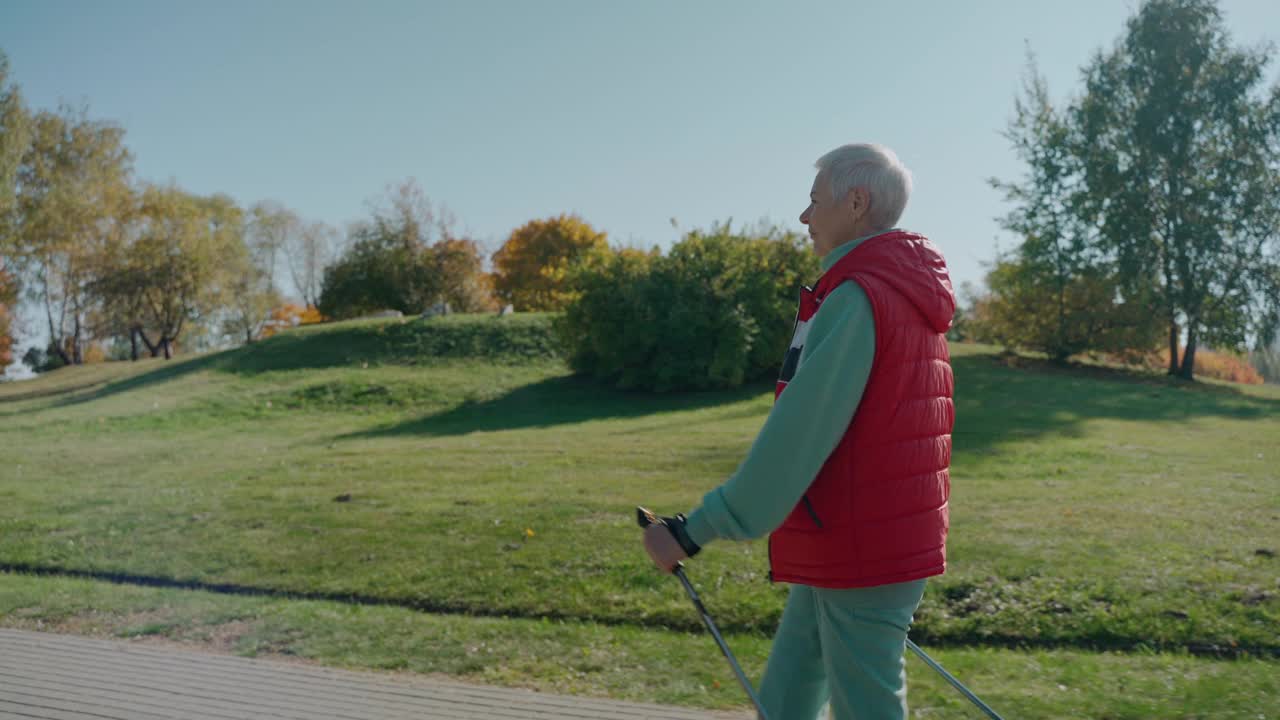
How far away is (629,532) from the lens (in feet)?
26.3

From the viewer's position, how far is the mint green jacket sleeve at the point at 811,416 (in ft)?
7.53

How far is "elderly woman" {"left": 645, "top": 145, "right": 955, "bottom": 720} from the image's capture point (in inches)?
91.1

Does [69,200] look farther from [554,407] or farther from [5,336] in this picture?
[554,407]

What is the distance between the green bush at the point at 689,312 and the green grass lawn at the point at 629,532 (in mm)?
3202

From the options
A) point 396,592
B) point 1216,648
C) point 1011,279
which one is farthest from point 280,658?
point 1011,279

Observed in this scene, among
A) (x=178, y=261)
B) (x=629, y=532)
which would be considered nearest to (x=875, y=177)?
(x=629, y=532)

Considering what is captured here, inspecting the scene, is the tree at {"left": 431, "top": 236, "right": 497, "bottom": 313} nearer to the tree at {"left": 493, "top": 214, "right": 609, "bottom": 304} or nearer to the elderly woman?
the tree at {"left": 493, "top": 214, "right": 609, "bottom": 304}

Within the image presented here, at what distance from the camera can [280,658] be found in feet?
17.1

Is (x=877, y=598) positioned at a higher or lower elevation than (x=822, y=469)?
lower

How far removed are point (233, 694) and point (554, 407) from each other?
57.7ft

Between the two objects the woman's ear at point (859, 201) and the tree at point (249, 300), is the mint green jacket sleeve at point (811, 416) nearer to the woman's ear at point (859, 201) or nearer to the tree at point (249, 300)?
the woman's ear at point (859, 201)

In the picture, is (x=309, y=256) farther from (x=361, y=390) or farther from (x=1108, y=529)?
(x=1108, y=529)

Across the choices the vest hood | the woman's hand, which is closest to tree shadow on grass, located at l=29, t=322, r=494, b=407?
the woman's hand

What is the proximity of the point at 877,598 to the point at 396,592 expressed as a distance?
4957mm
